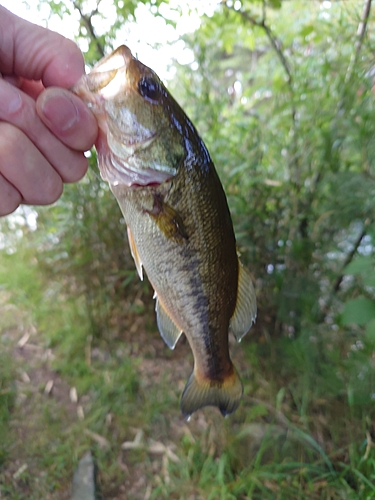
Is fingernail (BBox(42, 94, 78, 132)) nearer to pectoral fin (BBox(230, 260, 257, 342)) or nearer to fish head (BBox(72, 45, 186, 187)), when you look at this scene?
fish head (BBox(72, 45, 186, 187))

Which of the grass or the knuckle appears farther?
the grass

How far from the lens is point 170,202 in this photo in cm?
104

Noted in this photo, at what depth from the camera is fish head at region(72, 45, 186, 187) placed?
35.5 inches

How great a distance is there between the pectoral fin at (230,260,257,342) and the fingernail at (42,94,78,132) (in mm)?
803

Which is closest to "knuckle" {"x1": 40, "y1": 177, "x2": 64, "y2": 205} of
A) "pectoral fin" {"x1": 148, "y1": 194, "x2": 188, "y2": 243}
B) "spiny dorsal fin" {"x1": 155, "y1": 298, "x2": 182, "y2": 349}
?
"pectoral fin" {"x1": 148, "y1": 194, "x2": 188, "y2": 243}

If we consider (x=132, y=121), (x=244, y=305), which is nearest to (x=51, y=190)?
(x=132, y=121)

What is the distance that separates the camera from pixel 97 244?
241 cm

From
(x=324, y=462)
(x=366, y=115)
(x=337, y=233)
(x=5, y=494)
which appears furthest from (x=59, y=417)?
(x=366, y=115)

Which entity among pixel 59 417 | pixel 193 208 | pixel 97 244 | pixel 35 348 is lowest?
pixel 59 417

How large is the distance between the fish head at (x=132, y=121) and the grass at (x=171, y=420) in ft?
5.43

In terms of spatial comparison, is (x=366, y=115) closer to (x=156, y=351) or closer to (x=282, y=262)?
(x=282, y=262)

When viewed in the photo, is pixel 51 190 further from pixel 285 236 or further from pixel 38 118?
pixel 285 236

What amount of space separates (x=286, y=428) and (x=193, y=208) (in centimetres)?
179

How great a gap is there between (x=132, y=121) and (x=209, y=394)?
47.0 inches
